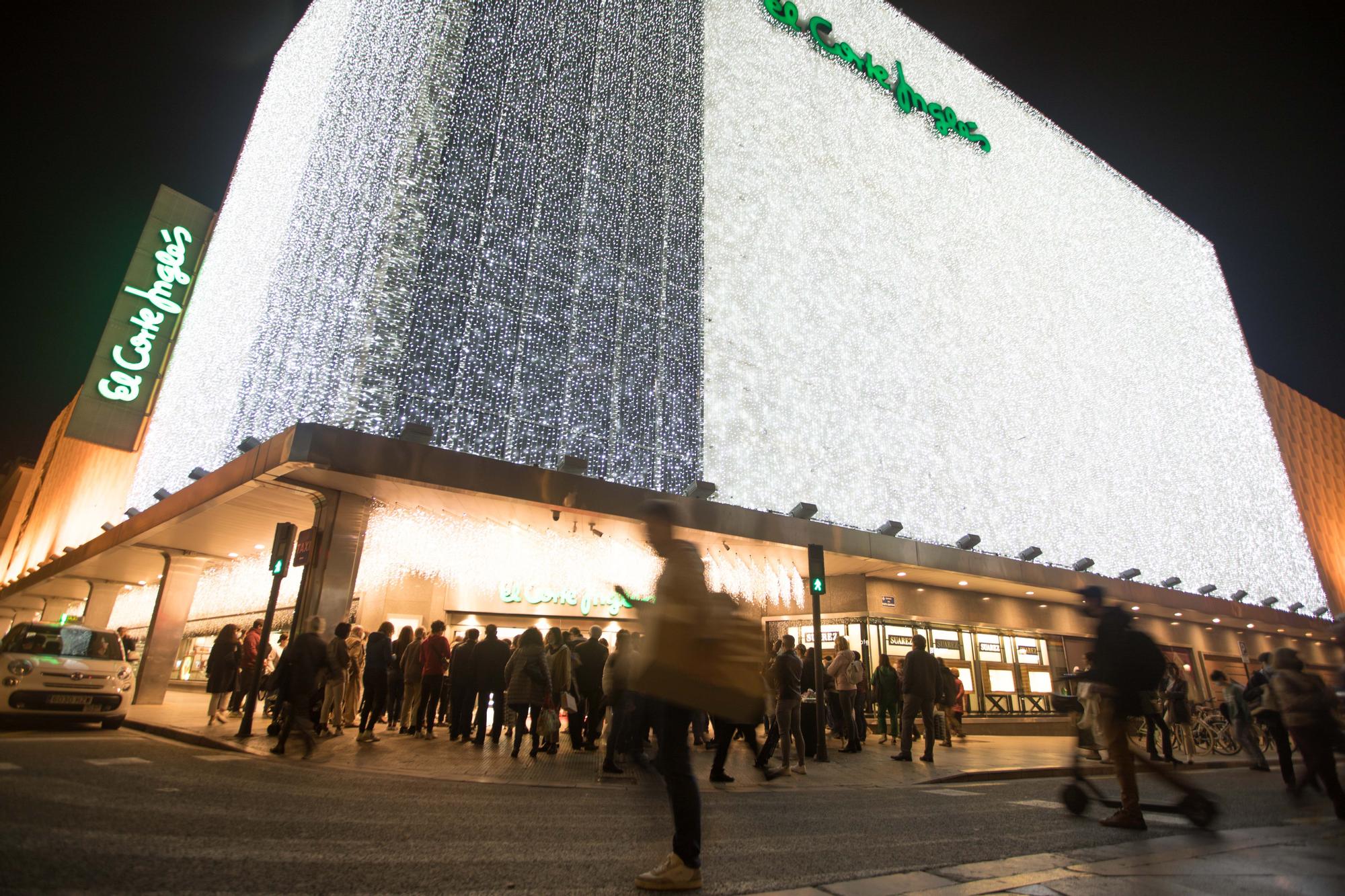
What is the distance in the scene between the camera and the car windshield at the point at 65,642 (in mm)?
9672

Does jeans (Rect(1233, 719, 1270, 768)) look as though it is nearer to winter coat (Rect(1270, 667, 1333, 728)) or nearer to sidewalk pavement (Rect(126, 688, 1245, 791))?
sidewalk pavement (Rect(126, 688, 1245, 791))

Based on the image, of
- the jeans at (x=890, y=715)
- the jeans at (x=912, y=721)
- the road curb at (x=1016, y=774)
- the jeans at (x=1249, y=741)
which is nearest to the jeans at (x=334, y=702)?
the jeans at (x=912, y=721)

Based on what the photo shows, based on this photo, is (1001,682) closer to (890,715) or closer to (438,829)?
(890,715)

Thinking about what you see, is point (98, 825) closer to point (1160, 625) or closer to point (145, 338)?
point (145, 338)

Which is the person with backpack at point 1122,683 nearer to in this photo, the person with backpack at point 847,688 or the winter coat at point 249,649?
the person with backpack at point 847,688

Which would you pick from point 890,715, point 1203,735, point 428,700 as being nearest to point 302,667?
point 428,700

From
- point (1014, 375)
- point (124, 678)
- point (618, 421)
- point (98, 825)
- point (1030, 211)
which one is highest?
point (1030, 211)

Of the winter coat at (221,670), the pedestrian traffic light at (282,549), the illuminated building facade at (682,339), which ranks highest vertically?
the illuminated building facade at (682,339)

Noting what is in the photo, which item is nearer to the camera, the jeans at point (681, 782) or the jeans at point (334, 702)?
the jeans at point (681, 782)

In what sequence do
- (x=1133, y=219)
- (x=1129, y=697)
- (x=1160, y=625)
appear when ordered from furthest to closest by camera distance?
(x=1133, y=219), (x=1160, y=625), (x=1129, y=697)

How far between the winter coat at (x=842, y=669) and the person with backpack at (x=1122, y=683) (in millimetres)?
7060

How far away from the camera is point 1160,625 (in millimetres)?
23125

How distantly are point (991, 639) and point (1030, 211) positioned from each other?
15.1 metres

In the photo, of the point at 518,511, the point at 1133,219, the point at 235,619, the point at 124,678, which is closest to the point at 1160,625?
the point at 1133,219
